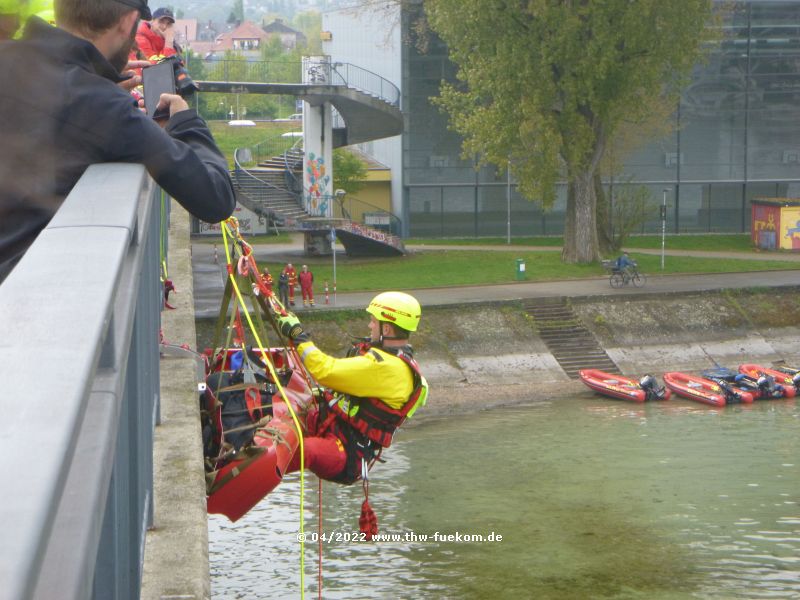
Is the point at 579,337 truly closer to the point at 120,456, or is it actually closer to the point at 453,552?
the point at 453,552

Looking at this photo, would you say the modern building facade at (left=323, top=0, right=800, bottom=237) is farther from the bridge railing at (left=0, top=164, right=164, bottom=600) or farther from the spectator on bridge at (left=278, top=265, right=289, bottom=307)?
the bridge railing at (left=0, top=164, right=164, bottom=600)

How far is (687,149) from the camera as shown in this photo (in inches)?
Result: 1923

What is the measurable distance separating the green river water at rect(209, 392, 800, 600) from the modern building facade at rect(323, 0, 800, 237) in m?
15.5

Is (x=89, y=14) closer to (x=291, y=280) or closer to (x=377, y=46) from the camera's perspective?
(x=291, y=280)

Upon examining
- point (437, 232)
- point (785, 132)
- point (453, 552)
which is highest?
point (785, 132)

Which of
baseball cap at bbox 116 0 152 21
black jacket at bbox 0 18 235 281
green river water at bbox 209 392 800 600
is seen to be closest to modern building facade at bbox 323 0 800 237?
green river water at bbox 209 392 800 600

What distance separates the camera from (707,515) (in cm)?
2444

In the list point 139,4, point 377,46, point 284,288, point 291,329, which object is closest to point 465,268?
point 284,288

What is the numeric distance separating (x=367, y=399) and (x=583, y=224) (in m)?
32.1

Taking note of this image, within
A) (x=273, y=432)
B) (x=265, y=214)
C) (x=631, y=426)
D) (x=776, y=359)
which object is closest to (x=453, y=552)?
(x=631, y=426)

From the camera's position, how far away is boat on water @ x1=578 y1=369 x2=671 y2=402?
34000mm

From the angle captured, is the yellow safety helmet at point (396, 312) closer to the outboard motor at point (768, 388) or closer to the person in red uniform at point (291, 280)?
the person in red uniform at point (291, 280)

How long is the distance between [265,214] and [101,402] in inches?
1597

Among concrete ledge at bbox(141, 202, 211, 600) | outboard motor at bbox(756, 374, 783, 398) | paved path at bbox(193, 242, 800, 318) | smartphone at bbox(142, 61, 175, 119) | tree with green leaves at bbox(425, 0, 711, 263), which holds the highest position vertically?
tree with green leaves at bbox(425, 0, 711, 263)
